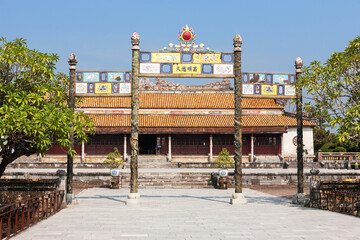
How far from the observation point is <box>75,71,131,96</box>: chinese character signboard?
1617 cm

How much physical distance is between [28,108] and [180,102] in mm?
31983

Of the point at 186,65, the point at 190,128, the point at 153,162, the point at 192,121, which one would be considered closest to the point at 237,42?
the point at 186,65

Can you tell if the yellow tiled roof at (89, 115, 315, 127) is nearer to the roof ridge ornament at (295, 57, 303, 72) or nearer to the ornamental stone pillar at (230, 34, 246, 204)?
the roof ridge ornament at (295, 57, 303, 72)

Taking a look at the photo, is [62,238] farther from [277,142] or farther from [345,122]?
[277,142]

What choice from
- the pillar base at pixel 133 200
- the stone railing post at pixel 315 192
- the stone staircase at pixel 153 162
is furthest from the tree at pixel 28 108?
the stone staircase at pixel 153 162

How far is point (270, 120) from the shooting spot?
136 ft

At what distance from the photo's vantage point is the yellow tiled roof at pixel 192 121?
130ft

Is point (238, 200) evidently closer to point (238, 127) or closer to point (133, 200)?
point (238, 127)

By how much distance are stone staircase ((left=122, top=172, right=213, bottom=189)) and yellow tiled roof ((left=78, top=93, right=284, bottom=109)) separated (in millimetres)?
16742

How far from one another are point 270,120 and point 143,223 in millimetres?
32002

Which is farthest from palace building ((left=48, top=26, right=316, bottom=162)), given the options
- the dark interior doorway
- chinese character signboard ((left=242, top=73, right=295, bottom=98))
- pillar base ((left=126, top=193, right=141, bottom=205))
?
pillar base ((left=126, top=193, right=141, bottom=205))

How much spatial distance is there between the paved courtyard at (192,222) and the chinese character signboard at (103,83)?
4243 millimetres

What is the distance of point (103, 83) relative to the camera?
16266 millimetres

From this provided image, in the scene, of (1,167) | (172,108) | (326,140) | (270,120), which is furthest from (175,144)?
(1,167)
